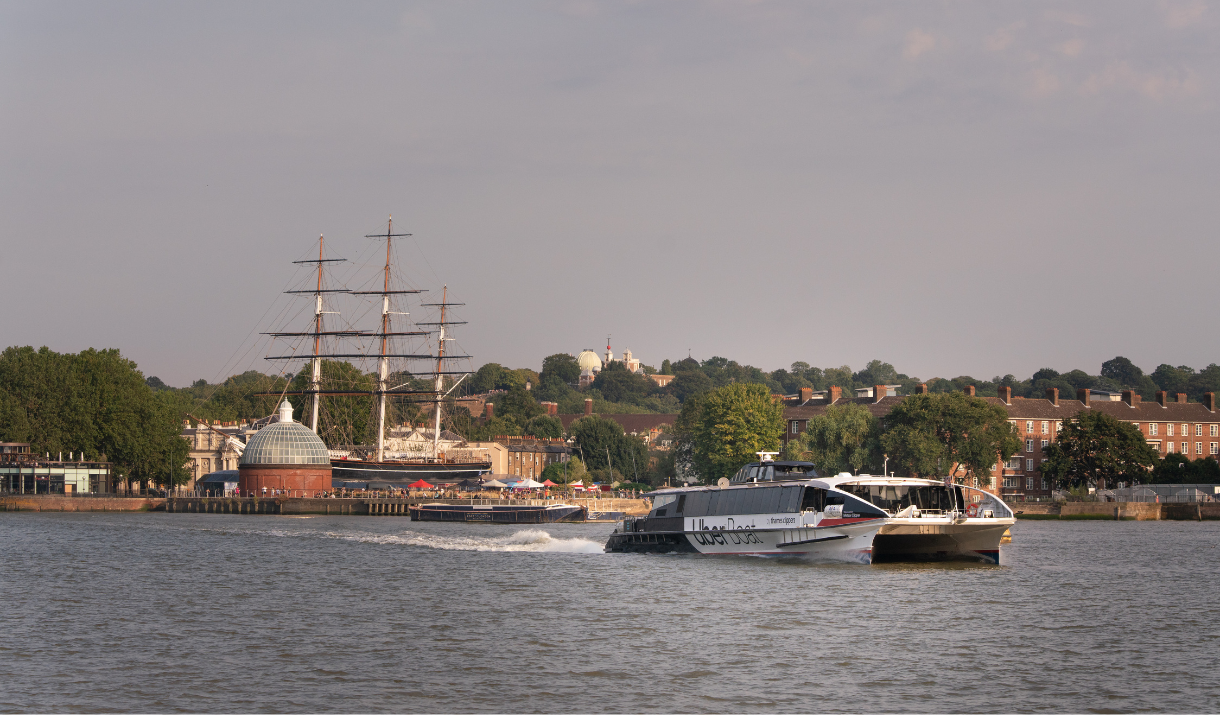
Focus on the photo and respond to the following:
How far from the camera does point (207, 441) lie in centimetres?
16850

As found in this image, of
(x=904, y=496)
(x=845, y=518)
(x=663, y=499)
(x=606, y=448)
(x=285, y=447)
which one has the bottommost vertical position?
(x=845, y=518)

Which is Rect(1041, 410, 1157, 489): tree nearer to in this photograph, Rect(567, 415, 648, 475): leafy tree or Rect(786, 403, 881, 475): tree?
Rect(786, 403, 881, 475): tree

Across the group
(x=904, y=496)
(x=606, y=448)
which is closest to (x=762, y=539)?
(x=904, y=496)

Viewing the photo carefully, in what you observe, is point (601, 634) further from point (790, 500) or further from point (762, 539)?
point (762, 539)

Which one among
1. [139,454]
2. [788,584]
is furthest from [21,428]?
[788,584]

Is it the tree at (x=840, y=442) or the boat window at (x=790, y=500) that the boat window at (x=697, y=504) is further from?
the tree at (x=840, y=442)

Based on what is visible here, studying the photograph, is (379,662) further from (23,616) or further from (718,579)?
(718,579)

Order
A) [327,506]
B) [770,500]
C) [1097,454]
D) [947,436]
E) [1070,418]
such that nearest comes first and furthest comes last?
[770,500]
[947,436]
[327,506]
[1097,454]
[1070,418]

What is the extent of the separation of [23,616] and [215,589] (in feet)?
27.3

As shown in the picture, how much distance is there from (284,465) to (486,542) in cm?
6563

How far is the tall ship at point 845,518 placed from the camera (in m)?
49.6

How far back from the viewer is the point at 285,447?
133500 mm

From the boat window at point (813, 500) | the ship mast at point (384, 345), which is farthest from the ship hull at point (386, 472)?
the boat window at point (813, 500)

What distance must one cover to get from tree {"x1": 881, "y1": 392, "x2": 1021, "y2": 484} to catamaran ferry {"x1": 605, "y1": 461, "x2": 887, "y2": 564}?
Answer: 6417 centimetres
